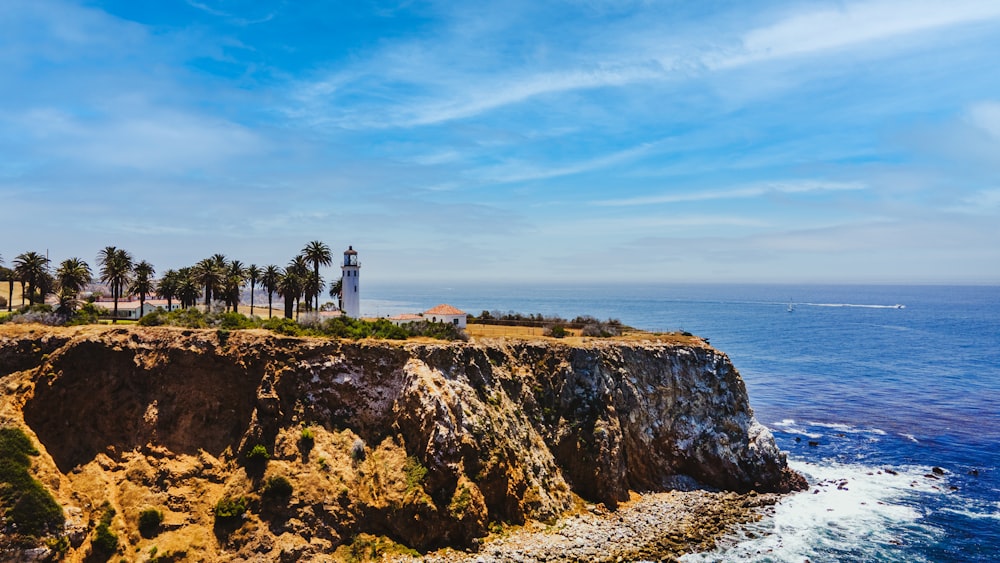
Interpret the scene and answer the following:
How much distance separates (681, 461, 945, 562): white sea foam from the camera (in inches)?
1766

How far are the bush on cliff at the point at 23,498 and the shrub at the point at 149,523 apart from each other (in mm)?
4474

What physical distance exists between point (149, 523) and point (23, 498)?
7.41m

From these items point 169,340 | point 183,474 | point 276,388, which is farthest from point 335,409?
point 169,340


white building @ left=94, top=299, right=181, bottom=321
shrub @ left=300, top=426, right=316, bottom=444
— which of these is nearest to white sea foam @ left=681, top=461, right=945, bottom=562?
shrub @ left=300, top=426, right=316, bottom=444

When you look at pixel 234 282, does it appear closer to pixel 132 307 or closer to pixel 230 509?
pixel 132 307

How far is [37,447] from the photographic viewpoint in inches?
1646

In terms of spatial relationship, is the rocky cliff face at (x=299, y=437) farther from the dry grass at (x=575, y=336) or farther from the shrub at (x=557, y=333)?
the shrub at (x=557, y=333)

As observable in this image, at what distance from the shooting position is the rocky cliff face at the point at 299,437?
42344 millimetres

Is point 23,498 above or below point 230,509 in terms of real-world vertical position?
above

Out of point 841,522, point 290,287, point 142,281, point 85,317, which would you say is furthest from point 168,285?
point 841,522

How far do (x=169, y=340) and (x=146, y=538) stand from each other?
15.1 meters

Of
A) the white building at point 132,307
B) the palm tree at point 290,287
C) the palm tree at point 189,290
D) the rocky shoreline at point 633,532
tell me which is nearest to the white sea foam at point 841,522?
→ the rocky shoreline at point 633,532

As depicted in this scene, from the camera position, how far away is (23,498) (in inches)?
1506

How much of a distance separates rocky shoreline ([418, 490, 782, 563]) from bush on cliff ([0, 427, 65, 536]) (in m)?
24.0
